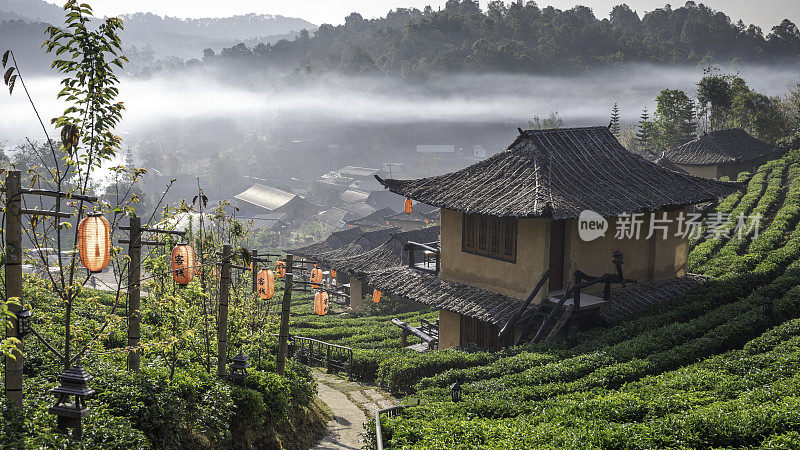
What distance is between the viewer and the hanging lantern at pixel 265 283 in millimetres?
16625

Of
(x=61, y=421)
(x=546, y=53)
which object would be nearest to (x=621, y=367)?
(x=61, y=421)

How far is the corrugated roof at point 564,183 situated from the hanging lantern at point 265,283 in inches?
169

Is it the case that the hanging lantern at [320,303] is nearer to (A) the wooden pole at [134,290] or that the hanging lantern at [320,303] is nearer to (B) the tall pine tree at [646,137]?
(A) the wooden pole at [134,290]

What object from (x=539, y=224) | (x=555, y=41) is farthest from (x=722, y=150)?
(x=555, y=41)

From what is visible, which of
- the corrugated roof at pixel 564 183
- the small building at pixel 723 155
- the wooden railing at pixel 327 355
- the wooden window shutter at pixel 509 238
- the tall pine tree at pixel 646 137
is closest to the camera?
the corrugated roof at pixel 564 183

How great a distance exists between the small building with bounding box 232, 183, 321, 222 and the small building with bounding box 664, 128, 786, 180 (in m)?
51.2

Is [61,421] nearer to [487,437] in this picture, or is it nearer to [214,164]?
[487,437]

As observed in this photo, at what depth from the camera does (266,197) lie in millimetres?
87375

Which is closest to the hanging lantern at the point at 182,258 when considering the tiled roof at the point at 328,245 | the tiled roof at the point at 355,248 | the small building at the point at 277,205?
the tiled roof at the point at 355,248

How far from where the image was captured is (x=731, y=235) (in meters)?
27.3

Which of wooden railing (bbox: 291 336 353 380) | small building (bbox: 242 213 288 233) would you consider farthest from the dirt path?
small building (bbox: 242 213 288 233)

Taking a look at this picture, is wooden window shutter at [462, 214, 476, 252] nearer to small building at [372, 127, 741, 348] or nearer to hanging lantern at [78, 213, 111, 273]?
small building at [372, 127, 741, 348]

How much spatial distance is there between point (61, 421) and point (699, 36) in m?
115

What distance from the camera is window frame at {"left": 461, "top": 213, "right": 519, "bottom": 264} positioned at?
16320 mm
